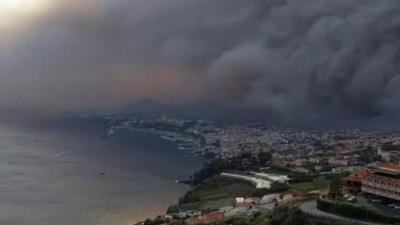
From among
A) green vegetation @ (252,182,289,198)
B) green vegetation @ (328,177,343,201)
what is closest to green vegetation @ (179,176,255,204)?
green vegetation @ (252,182,289,198)

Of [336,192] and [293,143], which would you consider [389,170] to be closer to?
[336,192]

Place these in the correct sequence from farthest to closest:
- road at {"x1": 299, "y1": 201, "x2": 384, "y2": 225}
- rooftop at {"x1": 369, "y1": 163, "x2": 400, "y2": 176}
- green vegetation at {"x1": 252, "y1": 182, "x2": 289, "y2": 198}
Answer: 1. green vegetation at {"x1": 252, "y1": 182, "x2": 289, "y2": 198}
2. rooftop at {"x1": 369, "y1": 163, "x2": 400, "y2": 176}
3. road at {"x1": 299, "y1": 201, "x2": 384, "y2": 225}

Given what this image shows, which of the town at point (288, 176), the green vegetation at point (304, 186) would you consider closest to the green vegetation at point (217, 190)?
the town at point (288, 176)

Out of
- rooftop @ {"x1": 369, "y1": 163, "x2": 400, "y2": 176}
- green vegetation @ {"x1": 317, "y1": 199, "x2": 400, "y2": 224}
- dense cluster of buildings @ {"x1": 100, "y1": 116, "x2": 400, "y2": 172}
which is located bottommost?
green vegetation @ {"x1": 317, "y1": 199, "x2": 400, "y2": 224}

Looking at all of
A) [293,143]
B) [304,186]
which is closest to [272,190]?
[304,186]

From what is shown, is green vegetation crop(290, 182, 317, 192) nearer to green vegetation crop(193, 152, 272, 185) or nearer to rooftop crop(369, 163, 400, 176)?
rooftop crop(369, 163, 400, 176)

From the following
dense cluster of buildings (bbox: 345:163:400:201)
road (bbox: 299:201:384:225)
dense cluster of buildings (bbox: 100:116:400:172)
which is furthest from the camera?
dense cluster of buildings (bbox: 100:116:400:172)

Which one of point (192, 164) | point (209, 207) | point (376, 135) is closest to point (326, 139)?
point (376, 135)
